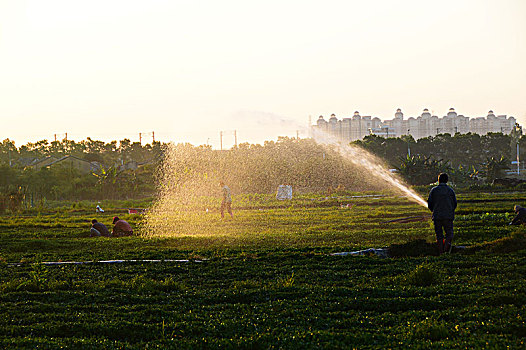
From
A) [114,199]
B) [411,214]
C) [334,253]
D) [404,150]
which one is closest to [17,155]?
[114,199]

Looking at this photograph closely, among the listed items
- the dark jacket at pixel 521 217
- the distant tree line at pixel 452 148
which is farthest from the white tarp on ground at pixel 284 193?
the distant tree line at pixel 452 148

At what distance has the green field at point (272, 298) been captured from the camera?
7312 mm

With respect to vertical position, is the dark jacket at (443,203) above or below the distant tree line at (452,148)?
below

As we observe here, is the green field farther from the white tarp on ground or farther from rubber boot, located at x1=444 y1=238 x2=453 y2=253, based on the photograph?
the white tarp on ground

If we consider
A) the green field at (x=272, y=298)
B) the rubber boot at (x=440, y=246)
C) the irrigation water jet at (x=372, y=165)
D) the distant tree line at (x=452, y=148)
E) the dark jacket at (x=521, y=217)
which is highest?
the distant tree line at (x=452, y=148)

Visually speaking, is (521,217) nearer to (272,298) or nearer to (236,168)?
(272,298)

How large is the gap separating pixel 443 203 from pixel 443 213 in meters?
0.29

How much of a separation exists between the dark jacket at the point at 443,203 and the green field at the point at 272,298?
1122 millimetres

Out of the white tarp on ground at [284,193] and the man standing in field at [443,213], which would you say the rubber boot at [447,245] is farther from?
the white tarp on ground at [284,193]

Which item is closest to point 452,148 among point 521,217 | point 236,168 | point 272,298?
point 236,168

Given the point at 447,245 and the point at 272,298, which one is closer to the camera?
the point at 272,298

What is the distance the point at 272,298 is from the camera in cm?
966

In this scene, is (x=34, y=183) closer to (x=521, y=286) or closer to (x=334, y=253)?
(x=334, y=253)

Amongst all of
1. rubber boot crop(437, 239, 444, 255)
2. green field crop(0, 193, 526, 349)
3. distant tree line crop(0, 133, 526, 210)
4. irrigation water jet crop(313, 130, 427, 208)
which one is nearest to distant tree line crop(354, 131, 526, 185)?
distant tree line crop(0, 133, 526, 210)
